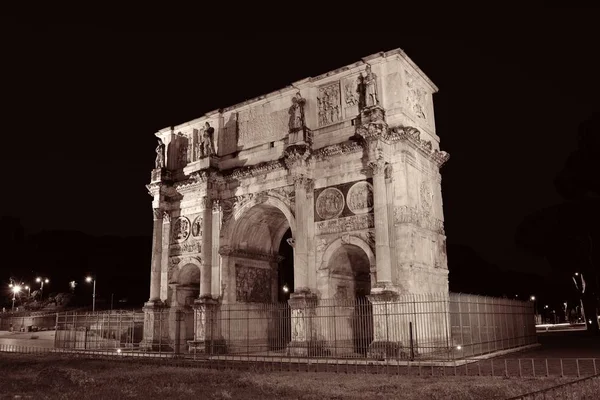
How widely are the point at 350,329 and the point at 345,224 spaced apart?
12.9 ft

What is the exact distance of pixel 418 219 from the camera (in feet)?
63.2

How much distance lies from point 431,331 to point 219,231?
974 centimetres

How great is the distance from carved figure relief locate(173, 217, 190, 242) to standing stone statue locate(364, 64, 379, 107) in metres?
10.1

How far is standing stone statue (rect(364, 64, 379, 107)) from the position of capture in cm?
1927

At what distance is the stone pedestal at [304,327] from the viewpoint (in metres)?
18.7

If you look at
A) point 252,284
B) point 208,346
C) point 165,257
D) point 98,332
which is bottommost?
point 208,346

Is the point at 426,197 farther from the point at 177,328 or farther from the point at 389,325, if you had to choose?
the point at 177,328

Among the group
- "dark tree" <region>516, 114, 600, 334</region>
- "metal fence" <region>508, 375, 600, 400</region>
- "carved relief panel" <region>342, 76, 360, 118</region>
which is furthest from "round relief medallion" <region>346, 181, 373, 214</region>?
"dark tree" <region>516, 114, 600, 334</region>

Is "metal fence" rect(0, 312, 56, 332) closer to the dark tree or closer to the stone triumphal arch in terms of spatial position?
the stone triumphal arch

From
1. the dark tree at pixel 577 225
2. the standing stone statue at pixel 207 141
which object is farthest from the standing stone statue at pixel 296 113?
the dark tree at pixel 577 225

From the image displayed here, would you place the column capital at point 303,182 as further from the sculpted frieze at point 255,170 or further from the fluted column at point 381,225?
the fluted column at point 381,225

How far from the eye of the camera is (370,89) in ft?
63.8

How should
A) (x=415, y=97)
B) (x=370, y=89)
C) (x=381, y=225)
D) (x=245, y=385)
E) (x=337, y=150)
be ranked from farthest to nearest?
(x=415, y=97) → (x=337, y=150) → (x=370, y=89) → (x=381, y=225) → (x=245, y=385)

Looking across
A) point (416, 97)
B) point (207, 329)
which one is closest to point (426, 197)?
point (416, 97)
